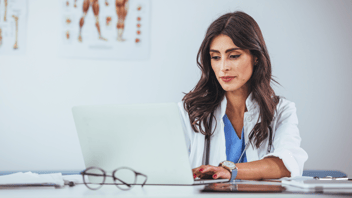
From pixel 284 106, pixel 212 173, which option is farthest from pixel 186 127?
pixel 212 173

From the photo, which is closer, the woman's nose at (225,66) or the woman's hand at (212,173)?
the woman's hand at (212,173)

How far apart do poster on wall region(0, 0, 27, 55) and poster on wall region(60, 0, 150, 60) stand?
0.27 meters

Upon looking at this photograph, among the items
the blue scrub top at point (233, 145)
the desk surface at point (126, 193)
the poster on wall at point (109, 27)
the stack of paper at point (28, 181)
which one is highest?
the poster on wall at point (109, 27)

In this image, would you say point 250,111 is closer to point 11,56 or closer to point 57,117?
point 57,117

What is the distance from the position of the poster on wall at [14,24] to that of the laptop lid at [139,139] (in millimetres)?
1566

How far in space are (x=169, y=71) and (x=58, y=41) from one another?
80 cm

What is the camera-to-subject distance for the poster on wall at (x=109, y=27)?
2047mm

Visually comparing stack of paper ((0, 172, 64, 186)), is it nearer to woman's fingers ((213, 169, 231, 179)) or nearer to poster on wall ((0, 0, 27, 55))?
woman's fingers ((213, 169, 231, 179))

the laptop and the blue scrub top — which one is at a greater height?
the laptop

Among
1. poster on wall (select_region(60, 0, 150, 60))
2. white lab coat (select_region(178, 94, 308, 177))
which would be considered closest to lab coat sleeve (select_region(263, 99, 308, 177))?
white lab coat (select_region(178, 94, 308, 177))

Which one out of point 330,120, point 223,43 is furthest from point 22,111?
point 330,120

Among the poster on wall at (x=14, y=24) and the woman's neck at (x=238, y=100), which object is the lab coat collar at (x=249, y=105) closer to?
the woman's neck at (x=238, y=100)

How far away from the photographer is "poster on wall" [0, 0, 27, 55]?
2.03 meters

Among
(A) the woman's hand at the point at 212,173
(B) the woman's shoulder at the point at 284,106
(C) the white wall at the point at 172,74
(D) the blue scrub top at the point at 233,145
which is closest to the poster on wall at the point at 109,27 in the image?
(C) the white wall at the point at 172,74
